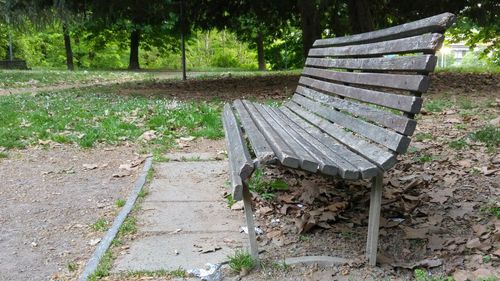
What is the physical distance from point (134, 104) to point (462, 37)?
745 inches

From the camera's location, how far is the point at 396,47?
9.67ft

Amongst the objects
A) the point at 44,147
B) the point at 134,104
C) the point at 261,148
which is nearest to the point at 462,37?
the point at 134,104

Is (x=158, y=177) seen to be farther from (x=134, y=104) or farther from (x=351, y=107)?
(x=134, y=104)

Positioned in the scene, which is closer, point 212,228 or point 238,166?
point 238,166

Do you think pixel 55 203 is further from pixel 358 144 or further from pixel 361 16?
pixel 361 16

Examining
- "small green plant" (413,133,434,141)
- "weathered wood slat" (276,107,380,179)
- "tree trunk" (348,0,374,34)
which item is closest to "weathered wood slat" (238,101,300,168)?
"weathered wood slat" (276,107,380,179)

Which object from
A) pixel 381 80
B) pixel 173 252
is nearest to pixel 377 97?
pixel 381 80

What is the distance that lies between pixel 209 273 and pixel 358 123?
1.29 meters

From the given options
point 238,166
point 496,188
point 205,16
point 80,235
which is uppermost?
point 205,16

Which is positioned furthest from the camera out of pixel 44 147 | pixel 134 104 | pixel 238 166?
pixel 134 104

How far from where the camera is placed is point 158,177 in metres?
4.41

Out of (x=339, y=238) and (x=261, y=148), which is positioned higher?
(x=261, y=148)

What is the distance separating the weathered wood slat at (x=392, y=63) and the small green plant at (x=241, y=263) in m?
1.30

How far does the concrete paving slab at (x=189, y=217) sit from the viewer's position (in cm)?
326
